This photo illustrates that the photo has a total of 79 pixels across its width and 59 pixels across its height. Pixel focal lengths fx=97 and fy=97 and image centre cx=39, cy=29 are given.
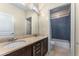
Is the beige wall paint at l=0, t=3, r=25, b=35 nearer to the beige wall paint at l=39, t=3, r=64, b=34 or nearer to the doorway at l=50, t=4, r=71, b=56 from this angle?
the beige wall paint at l=39, t=3, r=64, b=34

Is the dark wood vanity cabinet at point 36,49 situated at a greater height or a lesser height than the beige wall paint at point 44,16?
lesser

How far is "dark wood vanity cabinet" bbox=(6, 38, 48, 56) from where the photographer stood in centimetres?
142

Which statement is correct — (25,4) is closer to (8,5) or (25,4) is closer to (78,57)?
(8,5)

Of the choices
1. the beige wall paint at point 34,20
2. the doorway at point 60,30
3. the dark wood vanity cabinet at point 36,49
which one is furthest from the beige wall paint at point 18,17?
the doorway at point 60,30

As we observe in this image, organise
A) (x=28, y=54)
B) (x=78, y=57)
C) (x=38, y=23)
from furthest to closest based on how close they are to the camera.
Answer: (x=38, y=23) → (x=28, y=54) → (x=78, y=57)

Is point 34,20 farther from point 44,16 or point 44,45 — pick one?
point 44,45

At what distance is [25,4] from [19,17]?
9.1 inches

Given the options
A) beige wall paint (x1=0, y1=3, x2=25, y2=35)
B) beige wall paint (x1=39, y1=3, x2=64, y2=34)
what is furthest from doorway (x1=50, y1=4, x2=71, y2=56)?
beige wall paint (x1=0, y1=3, x2=25, y2=35)

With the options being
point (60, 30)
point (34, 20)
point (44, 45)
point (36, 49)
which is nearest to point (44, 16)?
point (34, 20)

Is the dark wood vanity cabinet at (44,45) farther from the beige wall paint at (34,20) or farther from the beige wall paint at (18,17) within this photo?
the beige wall paint at (18,17)

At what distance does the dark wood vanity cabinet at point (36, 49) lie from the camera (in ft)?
4.66

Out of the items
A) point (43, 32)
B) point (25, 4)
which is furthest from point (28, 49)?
point (25, 4)

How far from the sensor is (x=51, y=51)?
4.96ft

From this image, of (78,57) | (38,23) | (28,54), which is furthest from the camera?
(38,23)
